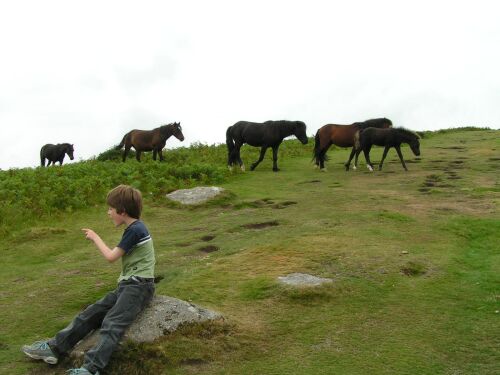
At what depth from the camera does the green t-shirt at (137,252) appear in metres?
6.13

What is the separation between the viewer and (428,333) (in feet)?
21.3

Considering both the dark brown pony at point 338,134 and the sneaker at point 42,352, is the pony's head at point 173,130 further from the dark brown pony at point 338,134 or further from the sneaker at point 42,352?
the sneaker at point 42,352

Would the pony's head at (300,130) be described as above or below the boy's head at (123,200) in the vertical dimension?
above

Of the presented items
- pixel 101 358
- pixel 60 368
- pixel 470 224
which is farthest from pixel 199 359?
pixel 470 224

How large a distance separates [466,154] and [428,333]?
66.4ft

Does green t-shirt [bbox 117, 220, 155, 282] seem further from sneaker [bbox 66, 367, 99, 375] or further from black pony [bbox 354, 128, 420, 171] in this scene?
black pony [bbox 354, 128, 420, 171]

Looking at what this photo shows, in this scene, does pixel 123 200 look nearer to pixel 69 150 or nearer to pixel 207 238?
pixel 207 238

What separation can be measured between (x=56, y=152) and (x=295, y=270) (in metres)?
23.0

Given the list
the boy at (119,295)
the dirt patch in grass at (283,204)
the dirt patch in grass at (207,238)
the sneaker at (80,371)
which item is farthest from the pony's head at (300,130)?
the sneaker at (80,371)

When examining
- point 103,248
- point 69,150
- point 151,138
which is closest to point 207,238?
point 103,248

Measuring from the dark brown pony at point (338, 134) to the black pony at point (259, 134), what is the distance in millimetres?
1036

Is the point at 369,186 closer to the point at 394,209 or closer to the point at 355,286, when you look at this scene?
the point at 394,209

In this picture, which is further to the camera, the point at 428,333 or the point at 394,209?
the point at 394,209

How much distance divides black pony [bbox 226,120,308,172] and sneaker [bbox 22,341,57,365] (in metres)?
16.7
